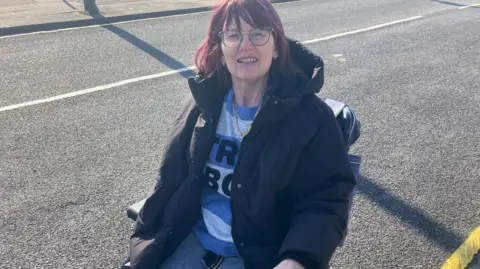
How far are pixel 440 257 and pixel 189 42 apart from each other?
6464mm

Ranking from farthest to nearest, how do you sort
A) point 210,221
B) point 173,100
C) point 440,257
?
1. point 173,100
2. point 440,257
3. point 210,221

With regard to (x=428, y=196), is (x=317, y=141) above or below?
above

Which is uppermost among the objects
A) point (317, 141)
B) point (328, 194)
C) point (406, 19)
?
point (317, 141)

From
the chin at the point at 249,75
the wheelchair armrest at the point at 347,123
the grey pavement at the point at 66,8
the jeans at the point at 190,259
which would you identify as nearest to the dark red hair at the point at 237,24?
the chin at the point at 249,75

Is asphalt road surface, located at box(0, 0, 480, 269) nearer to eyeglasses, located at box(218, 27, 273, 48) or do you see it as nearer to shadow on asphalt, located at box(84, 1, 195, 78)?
shadow on asphalt, located at box(84, 1, 195, 78)

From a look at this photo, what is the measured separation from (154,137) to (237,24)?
3.29 meters

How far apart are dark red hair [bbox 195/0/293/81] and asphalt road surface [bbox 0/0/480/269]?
1718 millimetres

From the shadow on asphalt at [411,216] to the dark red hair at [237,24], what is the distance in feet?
7.32

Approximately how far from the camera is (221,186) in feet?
8.49

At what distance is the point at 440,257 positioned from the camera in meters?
3.88

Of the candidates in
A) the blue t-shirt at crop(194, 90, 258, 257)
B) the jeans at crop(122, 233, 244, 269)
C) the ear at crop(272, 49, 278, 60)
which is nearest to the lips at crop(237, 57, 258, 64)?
the ear at crop(272, 49, 278, 60)

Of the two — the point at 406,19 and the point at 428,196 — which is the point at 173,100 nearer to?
the point at 428,196

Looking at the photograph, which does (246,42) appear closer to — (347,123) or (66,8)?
(347,123)

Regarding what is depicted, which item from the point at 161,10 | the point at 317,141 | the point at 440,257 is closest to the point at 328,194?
the point at 317,141
